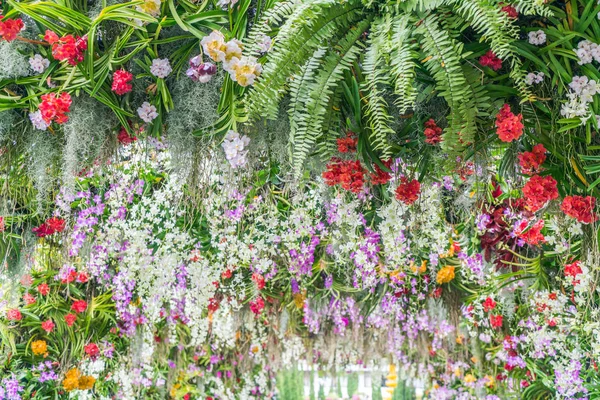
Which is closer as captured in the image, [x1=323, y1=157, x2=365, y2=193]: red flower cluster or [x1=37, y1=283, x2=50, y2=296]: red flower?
[x1=323, y1=157, x2=365, y2=193]: red flower cluster

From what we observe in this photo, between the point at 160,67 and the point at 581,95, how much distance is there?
894 millimetres

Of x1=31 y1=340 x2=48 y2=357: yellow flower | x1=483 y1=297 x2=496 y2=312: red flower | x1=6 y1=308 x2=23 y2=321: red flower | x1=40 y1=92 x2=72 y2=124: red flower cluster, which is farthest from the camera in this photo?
x1=483 y1=297 x2=496 y2=312: red flower

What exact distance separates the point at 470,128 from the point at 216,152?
2.06ft

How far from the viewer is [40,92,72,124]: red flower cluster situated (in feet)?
4.58

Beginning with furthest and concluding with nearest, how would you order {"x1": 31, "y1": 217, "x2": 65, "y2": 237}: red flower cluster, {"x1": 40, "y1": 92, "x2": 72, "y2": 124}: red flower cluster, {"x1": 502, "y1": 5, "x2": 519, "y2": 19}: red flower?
{"x1": 31, "y1": 217, "x2": 65, "y2": 237}: red flower cluster < {"x1": 40, "y1": 92, "x2": 72, "y2": 124}: red flower cluster < {"x1": 502, "y1": 5, "x2": 519, "y2": 19}: red flower

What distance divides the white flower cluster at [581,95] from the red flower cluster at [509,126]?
0.33ft

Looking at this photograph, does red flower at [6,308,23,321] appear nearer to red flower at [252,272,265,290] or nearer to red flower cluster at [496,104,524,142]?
red flower at [252,272,265,290]

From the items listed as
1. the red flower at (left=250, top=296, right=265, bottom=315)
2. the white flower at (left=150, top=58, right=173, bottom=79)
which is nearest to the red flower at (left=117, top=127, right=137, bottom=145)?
the white flower at (left=150, top=58, right=173, bottom=79)

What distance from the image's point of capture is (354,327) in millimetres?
4113

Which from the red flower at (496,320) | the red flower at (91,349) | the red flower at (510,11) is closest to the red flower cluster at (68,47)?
the red flower at (510,11)

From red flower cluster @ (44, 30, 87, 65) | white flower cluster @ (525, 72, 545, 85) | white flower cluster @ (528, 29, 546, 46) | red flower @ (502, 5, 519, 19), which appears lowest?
white flower cluster @ (525, 72, 545, 85)

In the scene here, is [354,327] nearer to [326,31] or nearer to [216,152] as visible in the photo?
[216,152]

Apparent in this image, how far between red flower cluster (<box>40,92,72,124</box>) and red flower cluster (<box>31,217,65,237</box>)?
108cm

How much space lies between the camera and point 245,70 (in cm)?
119
